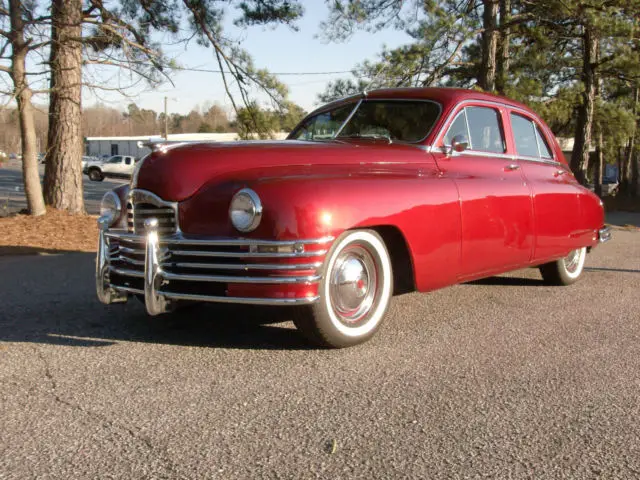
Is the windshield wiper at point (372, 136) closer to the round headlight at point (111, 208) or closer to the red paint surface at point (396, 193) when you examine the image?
the red paint surface at point (396, 193)

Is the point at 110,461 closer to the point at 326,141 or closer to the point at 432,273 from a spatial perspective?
the point at 432,273

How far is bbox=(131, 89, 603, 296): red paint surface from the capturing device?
3926 mm

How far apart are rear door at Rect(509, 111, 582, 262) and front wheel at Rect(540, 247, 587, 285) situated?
338 millimetres

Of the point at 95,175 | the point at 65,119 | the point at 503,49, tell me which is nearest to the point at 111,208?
the point at 65,119

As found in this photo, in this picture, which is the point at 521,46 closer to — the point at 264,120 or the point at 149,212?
the point at 264,120

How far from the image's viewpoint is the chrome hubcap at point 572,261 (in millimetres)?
6785

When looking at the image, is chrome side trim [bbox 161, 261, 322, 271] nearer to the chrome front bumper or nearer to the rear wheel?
the chrome front bumper

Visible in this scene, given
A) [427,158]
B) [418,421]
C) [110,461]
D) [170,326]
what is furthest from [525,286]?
[110,461]

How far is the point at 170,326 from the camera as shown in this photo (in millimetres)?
4746

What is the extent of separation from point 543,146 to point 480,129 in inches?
47.7

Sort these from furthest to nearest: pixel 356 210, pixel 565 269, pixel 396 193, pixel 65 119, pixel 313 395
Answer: pixel 65 119 < pixel 565 269 < pixel 396 193 < pixel 356 210 < pixel 313 395

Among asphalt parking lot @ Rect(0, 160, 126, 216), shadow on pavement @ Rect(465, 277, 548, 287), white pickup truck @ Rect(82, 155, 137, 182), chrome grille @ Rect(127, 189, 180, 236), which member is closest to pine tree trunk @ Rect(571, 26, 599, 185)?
shadow on pavement @ Rect(465, 277, 548, 287)

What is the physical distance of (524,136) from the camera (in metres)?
6.20

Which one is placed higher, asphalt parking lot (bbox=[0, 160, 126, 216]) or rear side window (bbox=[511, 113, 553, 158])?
rear side window (bbox=[511, 113, 553, 158])
